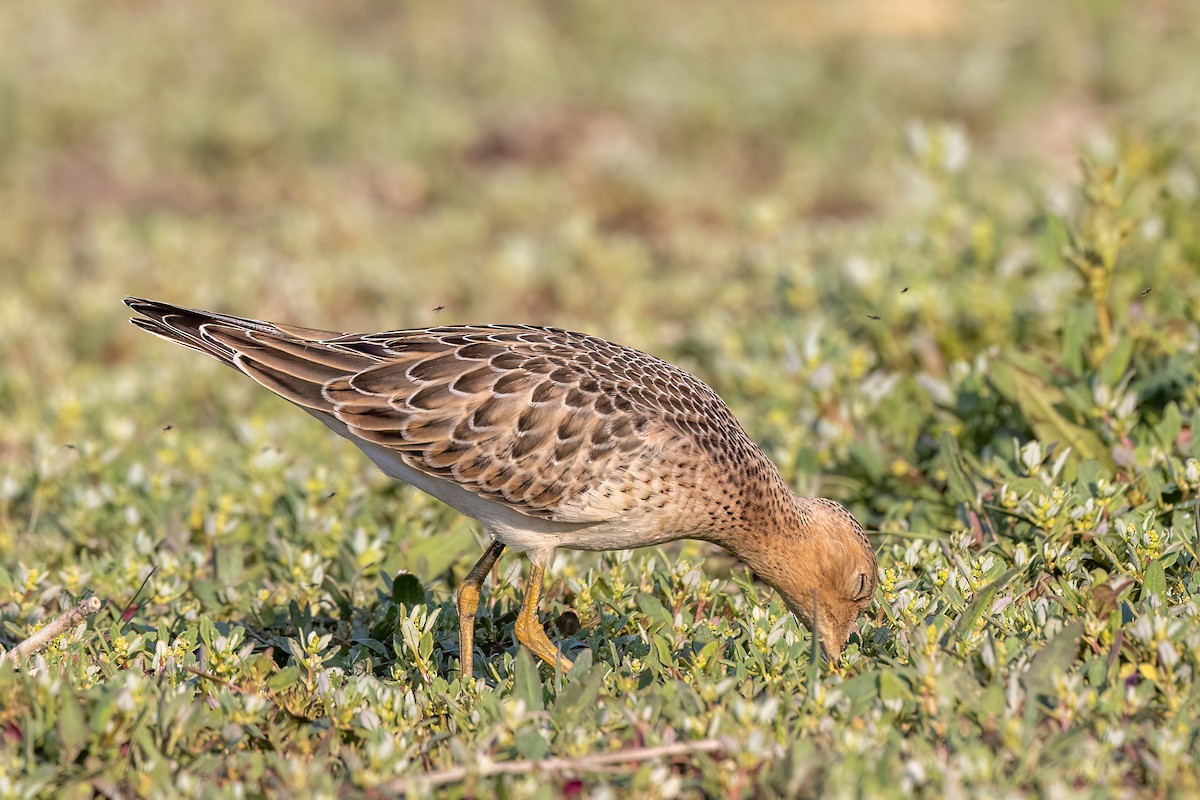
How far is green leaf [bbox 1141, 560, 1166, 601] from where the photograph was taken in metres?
4.45

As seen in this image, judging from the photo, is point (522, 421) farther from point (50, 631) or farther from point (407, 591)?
point (50, 631)

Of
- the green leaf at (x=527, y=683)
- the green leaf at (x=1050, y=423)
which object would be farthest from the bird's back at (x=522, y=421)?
the green leaf at (x=1050, y=423)

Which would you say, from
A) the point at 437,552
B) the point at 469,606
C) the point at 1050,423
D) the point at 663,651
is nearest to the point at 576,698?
the point at 663,651

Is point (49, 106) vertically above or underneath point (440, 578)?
above

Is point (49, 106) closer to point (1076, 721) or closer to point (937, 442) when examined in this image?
point (937, 442)

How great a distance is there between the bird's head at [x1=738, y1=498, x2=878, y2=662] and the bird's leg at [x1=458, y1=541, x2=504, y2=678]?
36.9 inches

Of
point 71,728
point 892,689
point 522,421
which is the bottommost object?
Answer: point 892,689

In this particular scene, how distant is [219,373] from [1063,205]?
208 inches

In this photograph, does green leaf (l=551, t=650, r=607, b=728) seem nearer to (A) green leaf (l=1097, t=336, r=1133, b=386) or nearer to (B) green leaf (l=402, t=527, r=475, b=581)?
(B) green leaf (l=402, t=527, r=475, b=581)

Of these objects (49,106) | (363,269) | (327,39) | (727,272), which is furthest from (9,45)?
(727,272)

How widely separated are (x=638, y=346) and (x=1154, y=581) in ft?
15.1

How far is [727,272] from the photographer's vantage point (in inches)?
403

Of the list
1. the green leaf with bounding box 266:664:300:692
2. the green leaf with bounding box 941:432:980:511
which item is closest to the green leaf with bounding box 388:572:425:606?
the green leaf with bounding box 266:664:300:692

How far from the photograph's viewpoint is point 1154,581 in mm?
4469
